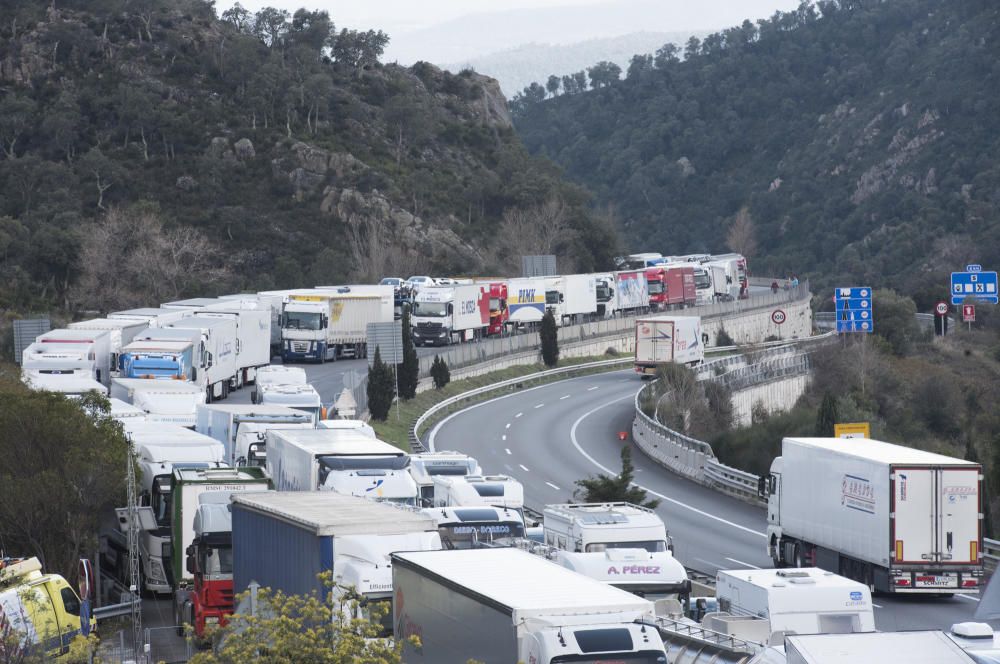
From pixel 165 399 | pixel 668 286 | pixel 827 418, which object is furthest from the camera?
pixel 668 286

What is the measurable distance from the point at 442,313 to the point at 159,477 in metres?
44.0

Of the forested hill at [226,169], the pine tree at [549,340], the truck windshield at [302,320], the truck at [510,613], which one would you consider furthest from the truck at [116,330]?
the truck at [510,613]

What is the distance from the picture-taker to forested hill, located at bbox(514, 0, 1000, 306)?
14162cm

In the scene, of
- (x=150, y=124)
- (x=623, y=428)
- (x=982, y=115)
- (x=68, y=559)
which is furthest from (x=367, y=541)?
(x=982, y=115)

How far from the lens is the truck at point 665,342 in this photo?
71062 mm

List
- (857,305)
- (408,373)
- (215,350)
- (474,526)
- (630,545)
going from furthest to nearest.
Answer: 1. (408,373)
2. (215,350)
3. (857,305)
4. (630,545)
5. (474,526)

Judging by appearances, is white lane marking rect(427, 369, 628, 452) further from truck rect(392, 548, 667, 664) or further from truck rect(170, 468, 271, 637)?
truck rect(392, 548, 667, 664)

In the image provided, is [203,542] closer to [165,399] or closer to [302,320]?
[165,399]

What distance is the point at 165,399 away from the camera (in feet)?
146

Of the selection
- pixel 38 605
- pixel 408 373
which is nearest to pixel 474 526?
pixel 38 605

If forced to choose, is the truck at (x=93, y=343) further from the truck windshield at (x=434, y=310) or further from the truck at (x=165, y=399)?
the truck windshield at (x=434, y=310)

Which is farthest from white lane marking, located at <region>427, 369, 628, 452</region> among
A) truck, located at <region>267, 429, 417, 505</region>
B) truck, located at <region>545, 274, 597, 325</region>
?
truck, located at <region>267, 429, 417, 505</region>

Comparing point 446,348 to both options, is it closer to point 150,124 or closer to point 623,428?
point 623,428

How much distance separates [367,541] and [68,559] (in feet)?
40.8
